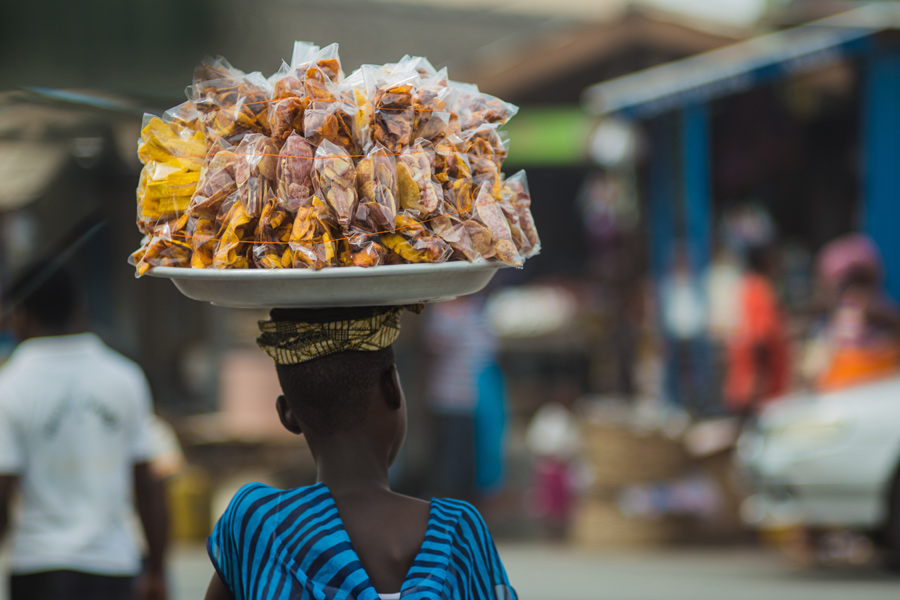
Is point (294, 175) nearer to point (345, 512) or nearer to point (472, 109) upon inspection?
point (472, 109)

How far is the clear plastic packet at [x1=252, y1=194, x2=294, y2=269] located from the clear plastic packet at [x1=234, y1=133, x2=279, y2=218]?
2 cm

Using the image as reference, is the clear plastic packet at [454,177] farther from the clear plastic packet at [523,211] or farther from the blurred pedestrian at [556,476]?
the blurred pedestrian at [556,476]

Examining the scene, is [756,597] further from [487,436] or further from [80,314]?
[80,314]

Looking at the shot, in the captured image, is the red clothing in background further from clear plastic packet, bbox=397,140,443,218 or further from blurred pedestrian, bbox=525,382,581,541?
clear plastic packet, bbox=397,140,443,218

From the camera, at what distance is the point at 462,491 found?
9.12m

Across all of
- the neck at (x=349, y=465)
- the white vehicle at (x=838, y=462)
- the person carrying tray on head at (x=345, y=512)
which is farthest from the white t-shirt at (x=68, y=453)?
the white vehicle at (x=838, y=462)

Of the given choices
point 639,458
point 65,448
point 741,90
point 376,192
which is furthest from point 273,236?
point 741,90

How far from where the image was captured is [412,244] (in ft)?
5.88

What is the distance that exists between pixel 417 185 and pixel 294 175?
0.68ft

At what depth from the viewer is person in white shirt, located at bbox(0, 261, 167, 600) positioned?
3.43 meters

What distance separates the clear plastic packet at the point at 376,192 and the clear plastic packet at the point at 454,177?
0.09m

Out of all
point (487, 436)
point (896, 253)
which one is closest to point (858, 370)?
point (896, 253)

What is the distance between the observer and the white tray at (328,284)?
1740 millimetres

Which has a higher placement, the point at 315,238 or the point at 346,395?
the point at 315,238
